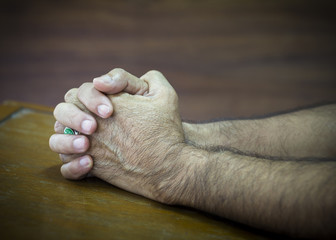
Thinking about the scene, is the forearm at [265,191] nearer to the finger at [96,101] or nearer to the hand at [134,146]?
the hand at [134,146]

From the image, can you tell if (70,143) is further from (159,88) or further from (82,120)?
(159,88)

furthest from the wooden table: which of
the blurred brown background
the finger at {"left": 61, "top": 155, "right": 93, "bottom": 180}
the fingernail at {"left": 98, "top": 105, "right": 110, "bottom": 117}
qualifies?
the blurred brown background

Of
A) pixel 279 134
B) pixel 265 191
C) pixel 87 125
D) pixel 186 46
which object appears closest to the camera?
pixel 265 191

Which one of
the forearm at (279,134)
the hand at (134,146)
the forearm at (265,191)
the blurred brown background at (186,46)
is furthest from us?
the blurred brown background at (186,46)

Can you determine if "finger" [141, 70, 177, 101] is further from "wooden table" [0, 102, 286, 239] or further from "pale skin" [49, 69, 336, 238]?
"wooden table" [0, 102, 286, 239]

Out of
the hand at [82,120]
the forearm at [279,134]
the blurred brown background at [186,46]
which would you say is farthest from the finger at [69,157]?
the blurred brown background at [186,46]

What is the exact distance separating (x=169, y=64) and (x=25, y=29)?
3.99 ft

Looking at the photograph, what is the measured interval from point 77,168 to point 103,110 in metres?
0.12

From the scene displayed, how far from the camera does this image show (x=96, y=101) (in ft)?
2.06

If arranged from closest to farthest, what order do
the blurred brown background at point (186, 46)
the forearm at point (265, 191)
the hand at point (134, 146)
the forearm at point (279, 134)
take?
the forearm at point (265, 191) < the hand at point (134, 146) < the forearm at point (279, 134) < the blurred brown background at point (186, 46)

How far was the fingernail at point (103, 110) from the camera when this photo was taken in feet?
2.04

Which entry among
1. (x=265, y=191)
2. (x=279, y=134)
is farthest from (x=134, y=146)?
(x=279, y=134)

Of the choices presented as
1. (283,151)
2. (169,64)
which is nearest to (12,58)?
(169,64)

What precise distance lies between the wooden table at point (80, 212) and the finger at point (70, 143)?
0.06 m
